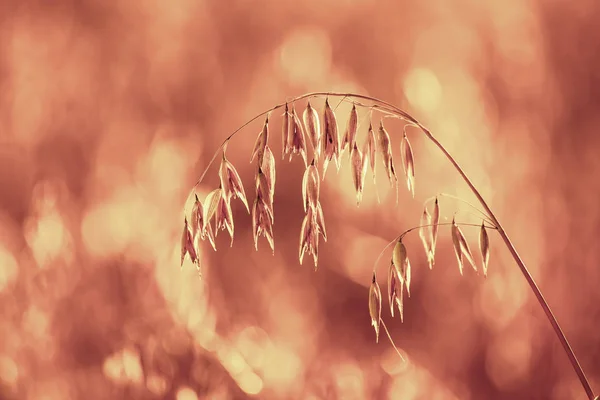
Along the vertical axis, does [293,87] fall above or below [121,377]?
above

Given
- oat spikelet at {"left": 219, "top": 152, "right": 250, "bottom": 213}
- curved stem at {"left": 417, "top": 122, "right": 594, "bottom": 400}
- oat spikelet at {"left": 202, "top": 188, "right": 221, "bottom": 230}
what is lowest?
curved stem at {"left": 417, "top": 122, "right": 594, "bottom": 400}

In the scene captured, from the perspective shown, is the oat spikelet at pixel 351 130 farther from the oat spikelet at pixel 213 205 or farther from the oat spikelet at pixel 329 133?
the oat spikelet at pixel 213 205

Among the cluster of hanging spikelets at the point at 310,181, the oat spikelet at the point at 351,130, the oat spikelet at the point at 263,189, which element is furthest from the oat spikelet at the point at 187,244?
the oat spikelet at the point at 351,130

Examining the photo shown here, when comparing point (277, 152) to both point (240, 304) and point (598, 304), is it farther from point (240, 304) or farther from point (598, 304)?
point (598, 304)

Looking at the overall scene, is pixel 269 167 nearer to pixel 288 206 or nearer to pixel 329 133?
pixel 329 133

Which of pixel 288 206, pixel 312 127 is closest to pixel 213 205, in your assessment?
pixel 312 127

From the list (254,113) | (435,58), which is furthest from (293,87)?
(435,58)

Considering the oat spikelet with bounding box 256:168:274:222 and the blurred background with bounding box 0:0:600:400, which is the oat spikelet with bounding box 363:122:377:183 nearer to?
the oat spikelet with bounding box 256:168:274:222

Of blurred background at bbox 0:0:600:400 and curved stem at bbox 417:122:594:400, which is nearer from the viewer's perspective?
curved stem at bbox 417:122:594:400

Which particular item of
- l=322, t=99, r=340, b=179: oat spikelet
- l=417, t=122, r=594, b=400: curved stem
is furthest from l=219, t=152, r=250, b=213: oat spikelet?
l=417, t=122, r=594, b=400: curved stem
